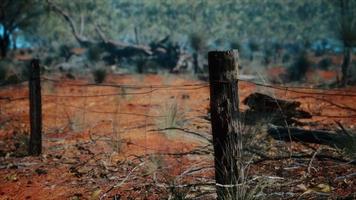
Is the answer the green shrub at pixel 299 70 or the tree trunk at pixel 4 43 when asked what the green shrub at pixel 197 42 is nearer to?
the green shrub at pixel 299 70

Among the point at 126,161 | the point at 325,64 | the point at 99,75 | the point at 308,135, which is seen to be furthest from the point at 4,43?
the point at 308,135

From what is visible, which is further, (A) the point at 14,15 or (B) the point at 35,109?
(A) the point at 14,15

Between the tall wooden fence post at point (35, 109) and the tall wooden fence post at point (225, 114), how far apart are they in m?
3.74

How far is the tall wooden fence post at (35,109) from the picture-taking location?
7281 mm

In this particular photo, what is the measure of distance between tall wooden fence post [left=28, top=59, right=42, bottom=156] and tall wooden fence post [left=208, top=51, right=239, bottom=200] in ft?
12.3

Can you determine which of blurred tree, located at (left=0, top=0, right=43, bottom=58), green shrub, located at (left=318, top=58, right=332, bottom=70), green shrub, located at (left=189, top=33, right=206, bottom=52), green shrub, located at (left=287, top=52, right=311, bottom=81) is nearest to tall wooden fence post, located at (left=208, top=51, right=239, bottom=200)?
green shrub, located at (left=287, top=52, right=311, bottom=81)

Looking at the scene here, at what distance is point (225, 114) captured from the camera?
4.34 metres

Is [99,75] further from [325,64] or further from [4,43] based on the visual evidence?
[325,64]

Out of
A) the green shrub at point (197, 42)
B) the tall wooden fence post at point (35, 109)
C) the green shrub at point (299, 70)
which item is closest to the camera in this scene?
the tall wooden fence post at point (35, 109)

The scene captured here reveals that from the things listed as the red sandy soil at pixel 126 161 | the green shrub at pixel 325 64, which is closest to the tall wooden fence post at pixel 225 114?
the red sandy soil at pixel 126 161

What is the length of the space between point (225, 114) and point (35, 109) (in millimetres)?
3928

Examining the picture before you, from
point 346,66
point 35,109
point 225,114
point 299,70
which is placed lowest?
point 35,109

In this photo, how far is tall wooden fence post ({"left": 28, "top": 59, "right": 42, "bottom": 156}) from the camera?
728cm

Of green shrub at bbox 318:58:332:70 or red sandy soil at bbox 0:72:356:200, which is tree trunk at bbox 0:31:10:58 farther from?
green shrub at bbox 318:58:332:70
